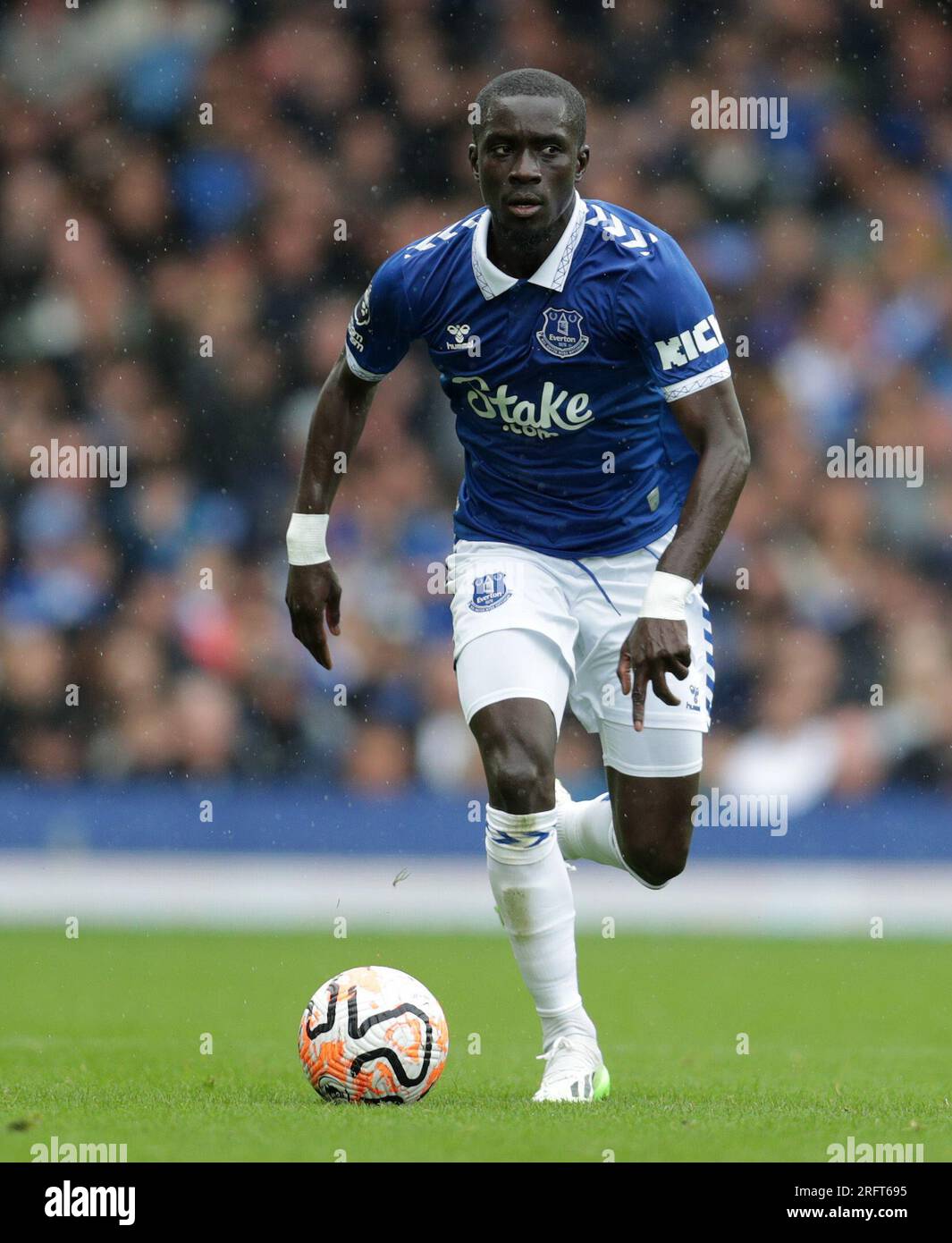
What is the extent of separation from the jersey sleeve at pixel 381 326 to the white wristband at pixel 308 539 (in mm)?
487

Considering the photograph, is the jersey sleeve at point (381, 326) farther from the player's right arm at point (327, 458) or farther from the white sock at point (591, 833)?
the white sock at point (591, 833)

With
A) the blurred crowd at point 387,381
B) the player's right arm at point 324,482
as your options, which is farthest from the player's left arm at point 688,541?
the blurred crowd at point 387,381

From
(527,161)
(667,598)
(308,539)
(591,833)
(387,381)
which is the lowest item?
(591,833)

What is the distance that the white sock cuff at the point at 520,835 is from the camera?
18.9 ft

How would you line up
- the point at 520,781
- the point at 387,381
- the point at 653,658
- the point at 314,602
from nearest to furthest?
the point at 653,658 < the point at 520,781 < the point at 314,602 < the point at 387,381

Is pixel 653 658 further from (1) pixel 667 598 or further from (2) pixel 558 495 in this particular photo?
(2) pixel 558 495

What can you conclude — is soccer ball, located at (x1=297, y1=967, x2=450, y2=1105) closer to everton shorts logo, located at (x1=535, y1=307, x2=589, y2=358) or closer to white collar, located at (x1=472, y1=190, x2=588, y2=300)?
everton shorts logo, located at (x1=535, y1=307, x2=589, y2=358)

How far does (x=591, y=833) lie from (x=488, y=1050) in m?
0.95

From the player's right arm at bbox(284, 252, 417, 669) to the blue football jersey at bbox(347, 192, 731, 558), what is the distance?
0.5 inches

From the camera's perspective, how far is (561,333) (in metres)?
6.04

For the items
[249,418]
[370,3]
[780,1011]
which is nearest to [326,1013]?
[780,1011]

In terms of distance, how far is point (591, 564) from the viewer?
6480mm

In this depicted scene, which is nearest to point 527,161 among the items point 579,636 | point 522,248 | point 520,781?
point 522,248
